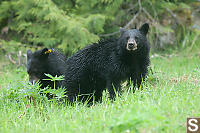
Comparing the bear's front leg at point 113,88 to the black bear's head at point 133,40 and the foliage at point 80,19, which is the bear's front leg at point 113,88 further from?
the foliage at point 80,19

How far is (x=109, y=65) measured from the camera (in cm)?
557

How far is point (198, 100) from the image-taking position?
3.70 metres

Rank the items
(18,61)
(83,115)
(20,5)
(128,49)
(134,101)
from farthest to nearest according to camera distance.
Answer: (20,5) → (18,61) → (128,49) → (134,101) → (83,115)

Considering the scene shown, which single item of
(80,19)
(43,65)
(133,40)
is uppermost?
(80,19)

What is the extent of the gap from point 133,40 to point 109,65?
0.70 metres

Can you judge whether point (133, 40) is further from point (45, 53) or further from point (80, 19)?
point (80, 19)

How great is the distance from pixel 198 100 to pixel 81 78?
2756 mm

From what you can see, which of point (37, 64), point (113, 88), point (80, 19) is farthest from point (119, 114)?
point (80, 19)

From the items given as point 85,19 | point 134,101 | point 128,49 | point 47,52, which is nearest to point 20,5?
point 85,19

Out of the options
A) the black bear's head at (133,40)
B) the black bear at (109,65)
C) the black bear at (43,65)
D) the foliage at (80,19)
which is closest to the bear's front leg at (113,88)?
the black bear at (109,65)

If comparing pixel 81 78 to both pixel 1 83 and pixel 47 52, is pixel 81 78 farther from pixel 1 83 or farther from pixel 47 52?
pixel 1 83

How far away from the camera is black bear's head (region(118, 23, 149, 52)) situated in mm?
5191

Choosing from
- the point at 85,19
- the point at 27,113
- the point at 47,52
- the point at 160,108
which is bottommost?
the point at 27,113

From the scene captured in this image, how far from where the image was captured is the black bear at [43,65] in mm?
5465
